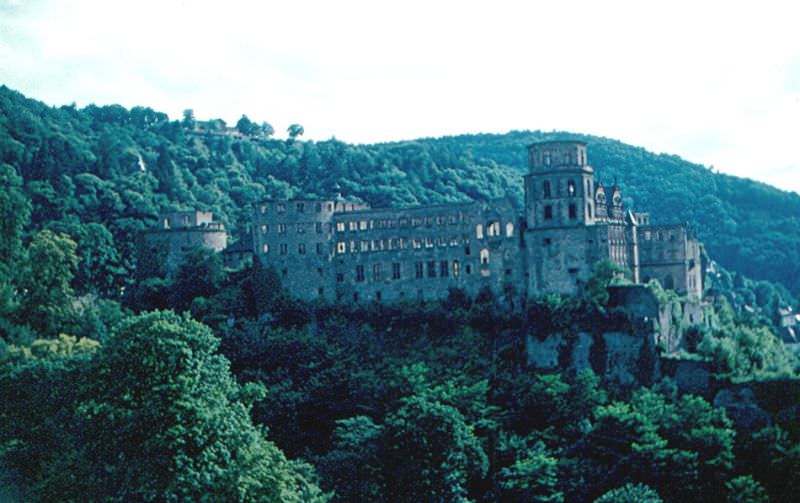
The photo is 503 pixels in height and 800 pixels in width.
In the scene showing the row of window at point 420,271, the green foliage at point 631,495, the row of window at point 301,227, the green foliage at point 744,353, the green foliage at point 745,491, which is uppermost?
the row of window at point 301,227

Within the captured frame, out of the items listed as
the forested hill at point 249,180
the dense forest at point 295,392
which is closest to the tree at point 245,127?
the forested hill at point 249,180

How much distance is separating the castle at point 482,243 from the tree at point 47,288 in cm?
1707

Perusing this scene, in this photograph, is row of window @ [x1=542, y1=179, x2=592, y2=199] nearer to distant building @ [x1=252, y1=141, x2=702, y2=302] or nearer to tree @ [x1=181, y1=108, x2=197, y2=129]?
distant building @ [x1=252, y1=141, x2=702, y2=302]

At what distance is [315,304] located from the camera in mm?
94938

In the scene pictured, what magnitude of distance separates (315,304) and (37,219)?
38.6m

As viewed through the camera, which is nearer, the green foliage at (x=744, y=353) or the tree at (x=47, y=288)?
the green foliage at (x=744, y=353)

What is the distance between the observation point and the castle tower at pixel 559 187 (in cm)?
8812

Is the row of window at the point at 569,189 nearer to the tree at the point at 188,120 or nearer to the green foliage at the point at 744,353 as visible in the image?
the green foliage at the point at 744,353

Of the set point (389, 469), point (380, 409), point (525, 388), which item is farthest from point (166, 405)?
point (525, 388)

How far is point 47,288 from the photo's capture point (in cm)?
9250

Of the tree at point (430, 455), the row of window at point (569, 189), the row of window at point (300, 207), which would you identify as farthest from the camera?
the row of window at point (300, 207)

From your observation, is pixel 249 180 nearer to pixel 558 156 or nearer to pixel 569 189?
pixel 558 156

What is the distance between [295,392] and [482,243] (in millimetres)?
20895

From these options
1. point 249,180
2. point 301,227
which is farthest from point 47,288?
point 249,180
